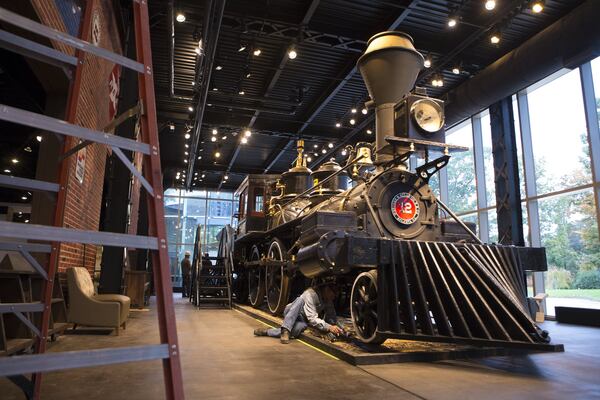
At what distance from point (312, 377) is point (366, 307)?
1102 millimetres

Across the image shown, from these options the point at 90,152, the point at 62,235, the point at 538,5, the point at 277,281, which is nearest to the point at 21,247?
the point at 62,235

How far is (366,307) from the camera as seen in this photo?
3.90 m

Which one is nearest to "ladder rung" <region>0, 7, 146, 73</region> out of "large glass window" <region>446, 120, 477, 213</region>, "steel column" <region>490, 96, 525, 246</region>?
"steel column" <region>490, 96, 525, 246</region>

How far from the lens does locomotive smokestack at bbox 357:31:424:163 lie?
455cm

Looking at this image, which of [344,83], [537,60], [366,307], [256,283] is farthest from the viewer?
[344,83]

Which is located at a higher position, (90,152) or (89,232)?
(90,152)

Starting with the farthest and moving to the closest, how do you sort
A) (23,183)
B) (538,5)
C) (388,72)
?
(538,5)
(388,72)
(23,183)

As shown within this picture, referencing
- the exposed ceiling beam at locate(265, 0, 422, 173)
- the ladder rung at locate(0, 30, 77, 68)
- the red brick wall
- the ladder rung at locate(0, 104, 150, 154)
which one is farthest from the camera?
the exposed ceiling beam at locate(265, 0, 422, 173)

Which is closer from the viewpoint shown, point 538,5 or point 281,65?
point 538,5

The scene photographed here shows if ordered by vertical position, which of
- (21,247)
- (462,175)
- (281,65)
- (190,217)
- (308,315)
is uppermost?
(281,65)

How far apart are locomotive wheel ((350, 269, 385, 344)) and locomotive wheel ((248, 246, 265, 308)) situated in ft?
12.7

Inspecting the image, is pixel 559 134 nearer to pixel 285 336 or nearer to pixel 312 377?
pixel 285 336

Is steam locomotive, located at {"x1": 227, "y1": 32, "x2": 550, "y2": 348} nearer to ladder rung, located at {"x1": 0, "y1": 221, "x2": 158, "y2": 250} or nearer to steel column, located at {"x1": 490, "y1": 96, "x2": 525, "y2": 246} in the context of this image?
ladder rung, located at {"x1": 0, "y1": 221, "x2": 158, "y2": 250}

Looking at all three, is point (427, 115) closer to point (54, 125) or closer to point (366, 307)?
point (366, 307)
